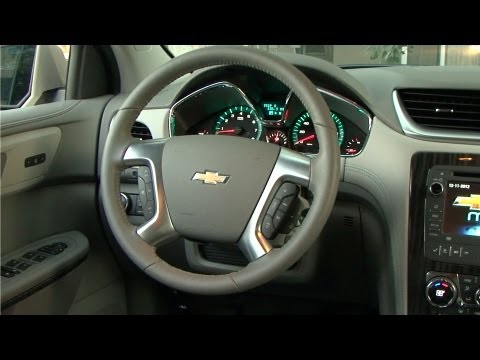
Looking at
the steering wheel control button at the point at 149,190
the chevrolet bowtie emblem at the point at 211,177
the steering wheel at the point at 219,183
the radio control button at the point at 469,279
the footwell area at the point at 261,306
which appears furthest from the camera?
the footwell area at the point at 261,306

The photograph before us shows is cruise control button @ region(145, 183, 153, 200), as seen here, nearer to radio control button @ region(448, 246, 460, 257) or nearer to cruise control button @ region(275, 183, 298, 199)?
cruise control button @ region(275, 183, 298, 199)

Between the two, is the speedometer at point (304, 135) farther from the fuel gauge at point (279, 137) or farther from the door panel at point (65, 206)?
the door panel at point (65, 206)

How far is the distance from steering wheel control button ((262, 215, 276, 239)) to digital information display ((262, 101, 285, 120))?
54 cm

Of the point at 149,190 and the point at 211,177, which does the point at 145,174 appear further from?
the point at 211,177

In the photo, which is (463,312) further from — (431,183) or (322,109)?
(322,109)

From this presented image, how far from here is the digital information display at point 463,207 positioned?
1645 mm

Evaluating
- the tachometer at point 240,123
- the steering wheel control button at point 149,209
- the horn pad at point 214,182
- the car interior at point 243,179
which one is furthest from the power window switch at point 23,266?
the tachometer at point 240,123

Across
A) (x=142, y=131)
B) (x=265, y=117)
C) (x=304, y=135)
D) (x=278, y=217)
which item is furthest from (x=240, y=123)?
(x=278, y=217)

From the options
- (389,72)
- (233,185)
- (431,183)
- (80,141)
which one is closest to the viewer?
(233,185)

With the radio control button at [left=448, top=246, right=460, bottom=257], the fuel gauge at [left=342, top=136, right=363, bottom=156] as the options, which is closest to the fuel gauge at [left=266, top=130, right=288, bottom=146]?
the fuel gauge at [left=342, top=136, right=363, bottom=156]

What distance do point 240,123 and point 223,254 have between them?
0.48m

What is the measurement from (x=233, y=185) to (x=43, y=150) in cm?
90

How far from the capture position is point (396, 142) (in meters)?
1.69
